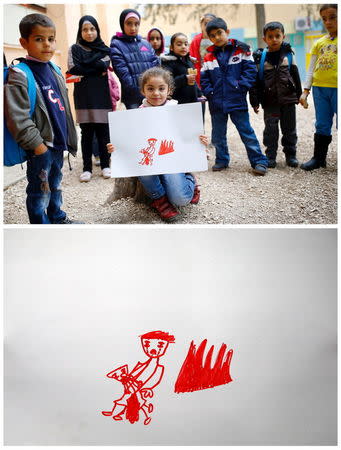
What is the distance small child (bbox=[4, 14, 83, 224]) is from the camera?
3.63 ft

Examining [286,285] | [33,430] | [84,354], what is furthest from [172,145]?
[33,430]

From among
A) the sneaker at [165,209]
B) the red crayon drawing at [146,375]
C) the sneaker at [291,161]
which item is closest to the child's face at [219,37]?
the sneaker at [291,161]

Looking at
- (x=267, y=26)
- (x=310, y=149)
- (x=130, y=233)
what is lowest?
(x=130, y=233)

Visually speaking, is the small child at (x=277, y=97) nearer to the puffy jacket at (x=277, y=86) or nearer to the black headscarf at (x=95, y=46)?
the puffy jacket at (x=277, y=86)

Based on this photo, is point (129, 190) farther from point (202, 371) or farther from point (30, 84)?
point (202, 371)

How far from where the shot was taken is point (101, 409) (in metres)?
1.16

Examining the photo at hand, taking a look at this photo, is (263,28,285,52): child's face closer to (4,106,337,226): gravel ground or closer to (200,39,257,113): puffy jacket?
(200,39,257,113): puffy jacket

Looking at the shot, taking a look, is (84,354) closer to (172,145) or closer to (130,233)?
(130,233)

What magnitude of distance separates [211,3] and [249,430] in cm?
120

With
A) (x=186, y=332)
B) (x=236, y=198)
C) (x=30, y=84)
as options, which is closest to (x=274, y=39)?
(x=236, y=198)

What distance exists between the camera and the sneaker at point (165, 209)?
131 centimetres

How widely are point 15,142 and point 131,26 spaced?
1.59 feet

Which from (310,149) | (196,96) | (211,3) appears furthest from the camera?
(310,149)

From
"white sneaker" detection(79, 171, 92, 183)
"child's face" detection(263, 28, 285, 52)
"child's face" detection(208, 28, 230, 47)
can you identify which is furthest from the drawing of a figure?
"child's face" detection(263, 28, 285, 52)
